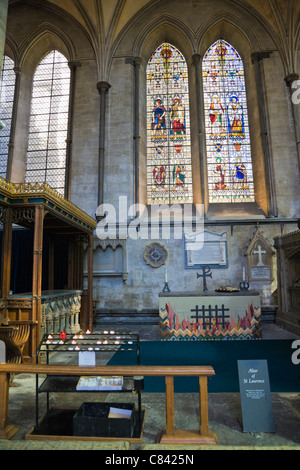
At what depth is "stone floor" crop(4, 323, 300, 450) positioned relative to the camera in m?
2.67

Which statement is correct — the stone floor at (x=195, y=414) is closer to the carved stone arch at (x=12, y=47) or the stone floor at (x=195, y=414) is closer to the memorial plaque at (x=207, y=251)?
the memorial plaque at (x=207, y=251)

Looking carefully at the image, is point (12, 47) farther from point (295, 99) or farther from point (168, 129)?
point (295, 99)

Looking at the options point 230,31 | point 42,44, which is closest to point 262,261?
point 230,31

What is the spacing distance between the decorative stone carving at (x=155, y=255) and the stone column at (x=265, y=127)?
3.85 m

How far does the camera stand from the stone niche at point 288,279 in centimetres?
770

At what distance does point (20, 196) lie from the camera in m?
5.43

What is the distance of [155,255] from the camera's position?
967 centimetres

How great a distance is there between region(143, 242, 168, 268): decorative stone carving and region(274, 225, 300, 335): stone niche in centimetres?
350

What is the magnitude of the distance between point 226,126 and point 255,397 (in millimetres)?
10305

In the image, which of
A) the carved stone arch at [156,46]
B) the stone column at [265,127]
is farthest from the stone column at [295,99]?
the carved stone arch at [156,46]

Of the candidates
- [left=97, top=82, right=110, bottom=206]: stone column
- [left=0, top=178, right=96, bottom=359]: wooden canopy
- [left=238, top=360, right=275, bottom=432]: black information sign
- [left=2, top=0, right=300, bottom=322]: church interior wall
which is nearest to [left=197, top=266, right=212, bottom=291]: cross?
[left=2, top=0, right=300, bottom=322]: church interior wall

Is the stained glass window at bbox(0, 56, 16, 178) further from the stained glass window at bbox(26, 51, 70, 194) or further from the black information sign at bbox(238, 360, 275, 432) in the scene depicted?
the black information sign at bbox(238, 360, 275, 432)
